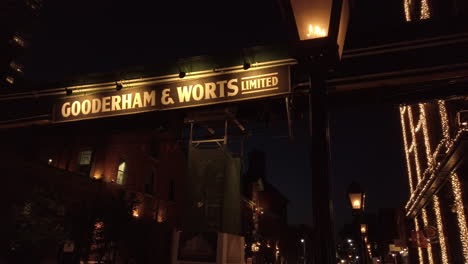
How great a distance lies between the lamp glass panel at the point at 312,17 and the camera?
2.67 meters

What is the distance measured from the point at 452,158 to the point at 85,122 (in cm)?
937

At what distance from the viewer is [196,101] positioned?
546cm

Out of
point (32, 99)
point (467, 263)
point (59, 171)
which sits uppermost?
point (59, 171)

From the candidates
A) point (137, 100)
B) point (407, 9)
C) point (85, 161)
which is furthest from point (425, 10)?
point (85, 161)

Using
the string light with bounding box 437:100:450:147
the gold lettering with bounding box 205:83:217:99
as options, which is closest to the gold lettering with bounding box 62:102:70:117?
the gold lettering with bounding box 205:83:217:99

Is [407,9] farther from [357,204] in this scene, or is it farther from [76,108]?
[76,108]

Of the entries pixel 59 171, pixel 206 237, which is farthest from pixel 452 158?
pixel 59 171

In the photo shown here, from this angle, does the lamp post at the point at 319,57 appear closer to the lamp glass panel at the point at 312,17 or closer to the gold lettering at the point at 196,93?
the lamp glass panel at the point at 312,17

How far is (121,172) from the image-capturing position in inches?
1100

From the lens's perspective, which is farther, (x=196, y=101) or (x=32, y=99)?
(x=32, y=99)

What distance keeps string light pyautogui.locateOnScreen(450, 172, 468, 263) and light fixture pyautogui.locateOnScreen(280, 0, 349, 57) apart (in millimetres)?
10989

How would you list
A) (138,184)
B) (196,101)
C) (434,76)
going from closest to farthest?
(434,76) < (196,101) < (138,184)

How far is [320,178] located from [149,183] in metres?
29.5

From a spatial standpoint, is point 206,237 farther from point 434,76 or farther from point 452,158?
point 452,158
